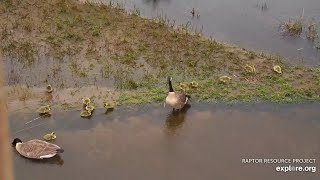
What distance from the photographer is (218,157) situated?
9.59 metres

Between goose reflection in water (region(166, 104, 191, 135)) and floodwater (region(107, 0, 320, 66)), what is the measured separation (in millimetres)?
3800

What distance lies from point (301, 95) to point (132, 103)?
399cm

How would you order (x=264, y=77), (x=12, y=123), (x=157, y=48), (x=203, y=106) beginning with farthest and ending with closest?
1. (x=157, y=48)
2. (x=264, y=77)
3. (x=203, y=106)
4. (x=12, y=123)

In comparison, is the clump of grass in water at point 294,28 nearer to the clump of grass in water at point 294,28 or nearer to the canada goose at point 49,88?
the clump of grass in water at point 294,28

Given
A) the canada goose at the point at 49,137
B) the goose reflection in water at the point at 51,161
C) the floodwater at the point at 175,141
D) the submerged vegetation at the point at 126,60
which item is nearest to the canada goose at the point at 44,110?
the floodwater at the point at 175,141

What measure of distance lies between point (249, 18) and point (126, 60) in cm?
478

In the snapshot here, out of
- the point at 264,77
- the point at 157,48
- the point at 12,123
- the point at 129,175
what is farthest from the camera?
the point at 157,48

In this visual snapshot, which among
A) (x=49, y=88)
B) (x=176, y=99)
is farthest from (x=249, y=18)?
(x=49, y=88)

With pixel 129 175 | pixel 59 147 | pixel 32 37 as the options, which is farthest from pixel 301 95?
pixel 32 37

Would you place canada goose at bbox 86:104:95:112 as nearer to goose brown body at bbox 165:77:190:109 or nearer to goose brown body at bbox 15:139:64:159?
goose brown body at bbox 15:139:64:159

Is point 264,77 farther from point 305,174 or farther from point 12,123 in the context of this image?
point 12,123

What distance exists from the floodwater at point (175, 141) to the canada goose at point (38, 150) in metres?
0.18

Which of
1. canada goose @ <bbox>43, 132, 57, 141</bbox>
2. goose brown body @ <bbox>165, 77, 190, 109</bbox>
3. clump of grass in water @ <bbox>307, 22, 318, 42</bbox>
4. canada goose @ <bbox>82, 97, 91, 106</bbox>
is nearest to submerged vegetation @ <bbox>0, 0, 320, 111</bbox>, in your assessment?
canada goose @ <bbox>82, 97, 91, 106</bbox>

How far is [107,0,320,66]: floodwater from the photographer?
44.8ft
